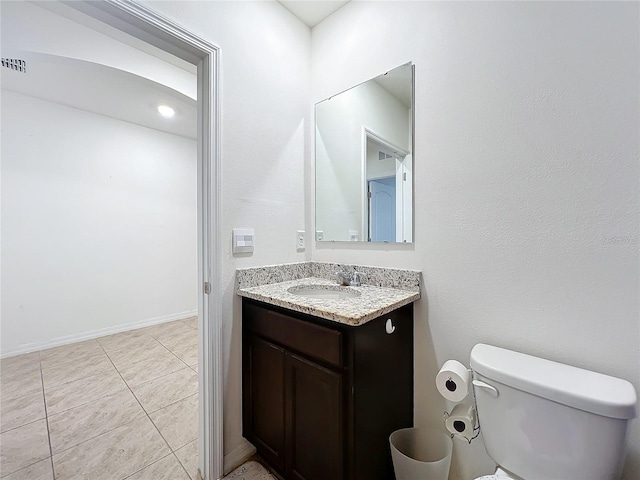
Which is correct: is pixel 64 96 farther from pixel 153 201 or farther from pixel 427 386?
pixel 427 386

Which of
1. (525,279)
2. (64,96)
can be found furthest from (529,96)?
(64,96)

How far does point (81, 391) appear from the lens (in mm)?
1992

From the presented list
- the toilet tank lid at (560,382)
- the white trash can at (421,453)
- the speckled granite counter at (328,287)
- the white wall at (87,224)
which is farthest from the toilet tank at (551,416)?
the white wall at (87,224)

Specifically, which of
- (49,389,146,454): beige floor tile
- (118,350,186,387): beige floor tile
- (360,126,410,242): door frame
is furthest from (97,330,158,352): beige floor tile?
(360,126,410,242): door frame

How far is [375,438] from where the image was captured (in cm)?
111

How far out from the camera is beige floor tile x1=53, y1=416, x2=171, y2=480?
1323mm

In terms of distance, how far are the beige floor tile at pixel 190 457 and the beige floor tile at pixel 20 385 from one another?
1.39 meters

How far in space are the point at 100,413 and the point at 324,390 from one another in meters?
1.67

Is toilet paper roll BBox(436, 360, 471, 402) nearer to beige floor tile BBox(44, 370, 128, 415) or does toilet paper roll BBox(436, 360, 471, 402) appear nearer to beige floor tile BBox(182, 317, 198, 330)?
beige floor tile BBox(44, 370, 128, 415)

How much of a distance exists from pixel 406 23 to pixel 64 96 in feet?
10.2

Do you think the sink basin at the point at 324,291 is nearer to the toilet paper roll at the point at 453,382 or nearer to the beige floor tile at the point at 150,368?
the toilet paper roll at the point at 453,382

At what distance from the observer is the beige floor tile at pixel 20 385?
1939 millimetres

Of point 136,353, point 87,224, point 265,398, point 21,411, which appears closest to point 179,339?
point 136,353

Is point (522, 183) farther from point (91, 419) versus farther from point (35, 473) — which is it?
point (91, 419)
